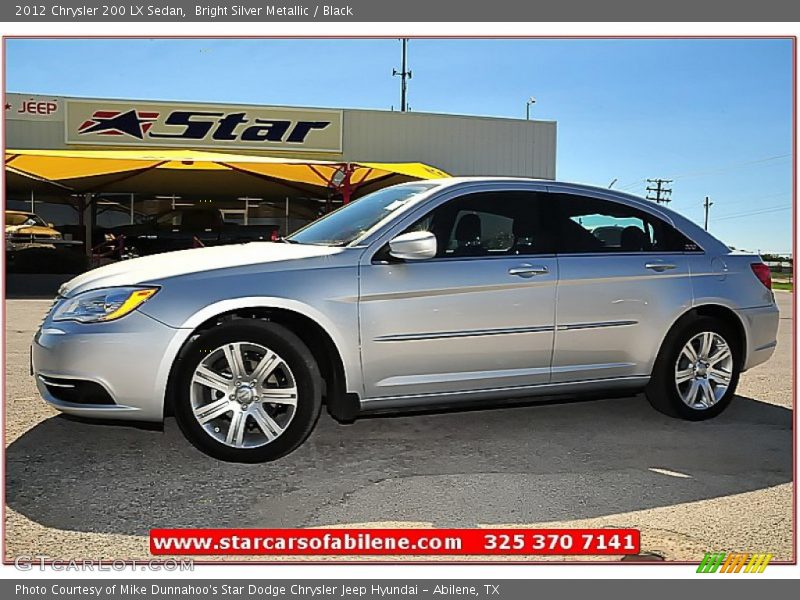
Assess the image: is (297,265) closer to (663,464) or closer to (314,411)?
(314,411)

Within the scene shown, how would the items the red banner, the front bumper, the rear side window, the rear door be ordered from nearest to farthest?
the red banner
the front bumper
the rear door
the rear side window

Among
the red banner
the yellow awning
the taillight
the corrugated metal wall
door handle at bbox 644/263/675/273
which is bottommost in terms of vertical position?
the red banner

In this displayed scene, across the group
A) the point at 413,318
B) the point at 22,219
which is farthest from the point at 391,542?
the point at 22,219

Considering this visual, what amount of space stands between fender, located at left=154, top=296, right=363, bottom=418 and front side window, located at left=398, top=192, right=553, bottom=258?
0.80m

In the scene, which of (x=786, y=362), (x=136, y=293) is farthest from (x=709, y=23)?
(x=786, y=362)

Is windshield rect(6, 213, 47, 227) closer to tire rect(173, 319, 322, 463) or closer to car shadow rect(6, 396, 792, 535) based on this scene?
car shadow rect(6, 396, 792, 535)

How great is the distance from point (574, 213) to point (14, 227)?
1938 centimetres

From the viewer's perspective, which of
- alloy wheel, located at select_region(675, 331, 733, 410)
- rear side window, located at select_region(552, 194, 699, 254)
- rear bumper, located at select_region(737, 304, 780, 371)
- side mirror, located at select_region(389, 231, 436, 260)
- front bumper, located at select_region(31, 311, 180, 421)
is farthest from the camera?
rear bumper, located at select_region(737, 304, 780, 371)

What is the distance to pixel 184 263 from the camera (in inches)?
173

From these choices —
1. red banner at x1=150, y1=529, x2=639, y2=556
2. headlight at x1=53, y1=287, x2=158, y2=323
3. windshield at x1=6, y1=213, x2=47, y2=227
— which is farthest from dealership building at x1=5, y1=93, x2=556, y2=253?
red banner at x1=150, y1=529, x2=639, y2=556

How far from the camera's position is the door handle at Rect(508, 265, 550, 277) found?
4.77m

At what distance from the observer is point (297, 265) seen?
4336 mm

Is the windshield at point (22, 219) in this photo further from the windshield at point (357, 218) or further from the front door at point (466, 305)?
the front door at point (466, 305)

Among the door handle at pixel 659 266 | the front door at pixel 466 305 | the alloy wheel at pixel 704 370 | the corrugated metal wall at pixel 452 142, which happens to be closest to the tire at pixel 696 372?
the alloy wheel at pixel 704 370
